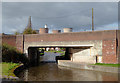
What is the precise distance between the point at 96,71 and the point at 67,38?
667 cm

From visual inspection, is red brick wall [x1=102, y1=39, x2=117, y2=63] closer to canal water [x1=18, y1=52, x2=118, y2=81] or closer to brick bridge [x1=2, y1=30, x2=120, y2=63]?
brick bridge [x1=2, y1=30, x2=120, y2=63]

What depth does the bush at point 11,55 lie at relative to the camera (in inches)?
816

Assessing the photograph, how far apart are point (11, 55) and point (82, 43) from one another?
420 inches

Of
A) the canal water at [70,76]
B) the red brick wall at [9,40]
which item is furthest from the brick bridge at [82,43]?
the canal water at [70,76]

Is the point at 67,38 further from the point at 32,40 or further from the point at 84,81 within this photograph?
the point at 84,81

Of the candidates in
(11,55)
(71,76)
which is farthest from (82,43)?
(11,55)

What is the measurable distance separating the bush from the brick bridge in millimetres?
1176

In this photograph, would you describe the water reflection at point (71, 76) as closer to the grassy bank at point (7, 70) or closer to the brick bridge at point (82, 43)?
the grassy bank at point (7, 70)

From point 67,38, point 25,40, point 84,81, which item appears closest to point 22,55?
point 25,40

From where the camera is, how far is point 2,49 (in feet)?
67.9

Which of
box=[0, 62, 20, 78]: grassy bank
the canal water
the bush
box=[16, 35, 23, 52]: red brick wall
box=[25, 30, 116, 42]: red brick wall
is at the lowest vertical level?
the canal water

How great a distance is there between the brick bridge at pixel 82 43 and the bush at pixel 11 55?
1.18 meters

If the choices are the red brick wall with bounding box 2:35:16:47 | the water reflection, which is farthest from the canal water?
the red brick wall with bounding box 2:35:16:47

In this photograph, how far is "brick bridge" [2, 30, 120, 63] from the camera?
19.0 meters
